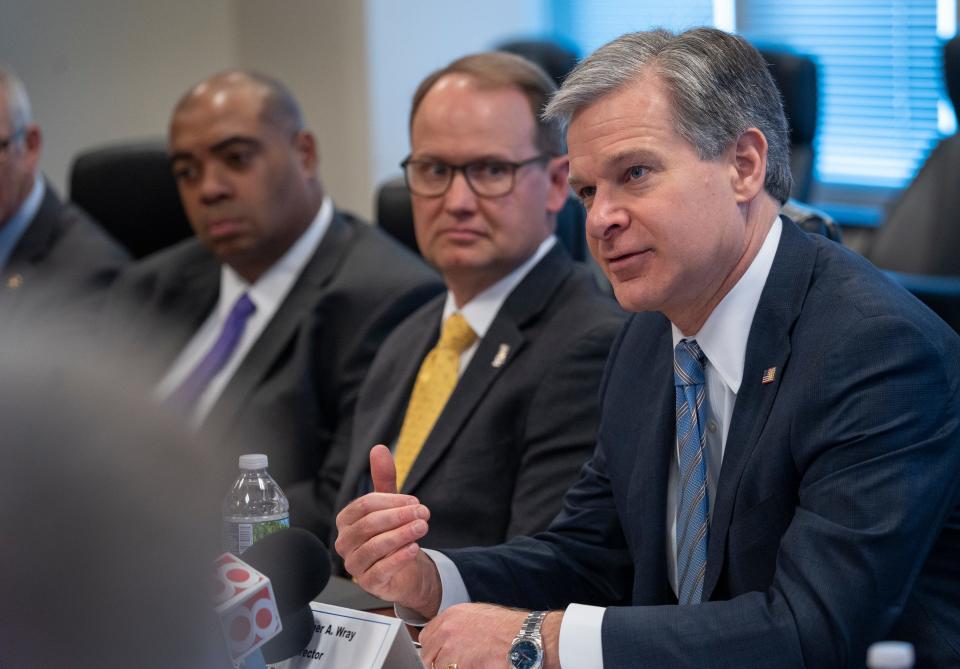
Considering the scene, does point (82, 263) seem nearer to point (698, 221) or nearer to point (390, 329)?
point (390, 329)

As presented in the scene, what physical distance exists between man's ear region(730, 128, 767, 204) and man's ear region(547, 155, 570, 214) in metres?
0.86

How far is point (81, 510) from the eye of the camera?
570 millimetres

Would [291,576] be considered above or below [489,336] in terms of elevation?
above

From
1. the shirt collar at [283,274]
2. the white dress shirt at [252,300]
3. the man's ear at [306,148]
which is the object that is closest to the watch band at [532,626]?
the white dress shirt at [252,300]

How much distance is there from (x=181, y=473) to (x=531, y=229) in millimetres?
1977

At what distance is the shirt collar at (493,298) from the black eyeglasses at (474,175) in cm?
14

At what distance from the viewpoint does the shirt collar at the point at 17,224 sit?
3.94m

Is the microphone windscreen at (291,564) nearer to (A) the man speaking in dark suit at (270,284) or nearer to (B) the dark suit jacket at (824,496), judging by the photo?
(B) the dark suit jacket at (824,496)

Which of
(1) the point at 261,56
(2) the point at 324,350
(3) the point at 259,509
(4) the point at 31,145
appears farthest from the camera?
(1) the point at 261,56

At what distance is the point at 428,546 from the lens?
2.25 m

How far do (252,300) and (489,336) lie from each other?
1.15 m

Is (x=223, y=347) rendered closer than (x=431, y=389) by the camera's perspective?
No

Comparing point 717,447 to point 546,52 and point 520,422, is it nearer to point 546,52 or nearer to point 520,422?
point 520,422

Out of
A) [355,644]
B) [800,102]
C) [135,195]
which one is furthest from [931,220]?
[355,644]
